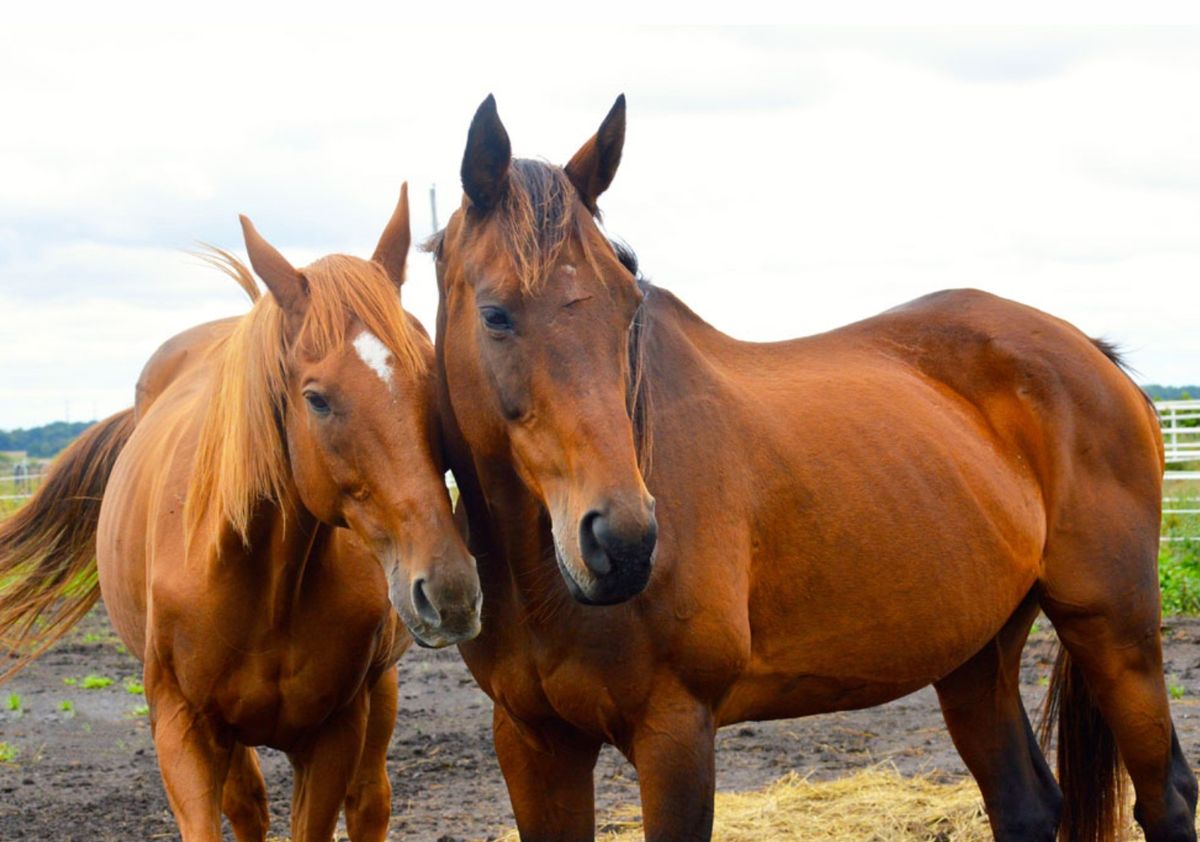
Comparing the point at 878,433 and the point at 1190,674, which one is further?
the point at 1190,674

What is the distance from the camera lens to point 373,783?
4984 millimetres

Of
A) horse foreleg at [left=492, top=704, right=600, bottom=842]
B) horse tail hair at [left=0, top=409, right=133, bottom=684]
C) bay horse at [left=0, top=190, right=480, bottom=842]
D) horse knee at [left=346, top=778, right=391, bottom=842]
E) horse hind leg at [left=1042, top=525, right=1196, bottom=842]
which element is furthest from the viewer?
horse tail hair at [left=0, top=409, right=133, bottom=684]

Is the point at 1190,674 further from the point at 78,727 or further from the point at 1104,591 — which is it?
the point at 78,727

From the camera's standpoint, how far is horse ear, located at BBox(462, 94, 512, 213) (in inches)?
122

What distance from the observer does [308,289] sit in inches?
143

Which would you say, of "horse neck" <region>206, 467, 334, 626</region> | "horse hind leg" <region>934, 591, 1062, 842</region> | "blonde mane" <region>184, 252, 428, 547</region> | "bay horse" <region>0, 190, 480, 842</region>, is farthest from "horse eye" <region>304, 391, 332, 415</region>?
A: "horse hind leg" <region>934, 591, 1062, 842</region>

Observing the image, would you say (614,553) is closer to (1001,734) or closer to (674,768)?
(674,768)

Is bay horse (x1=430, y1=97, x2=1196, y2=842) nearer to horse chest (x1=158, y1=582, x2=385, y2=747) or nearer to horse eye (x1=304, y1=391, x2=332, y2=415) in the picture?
horse eye (x1=304, y1=391, x2=332, y2=415)

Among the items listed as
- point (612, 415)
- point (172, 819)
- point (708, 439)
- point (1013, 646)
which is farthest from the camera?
point (172, 819)

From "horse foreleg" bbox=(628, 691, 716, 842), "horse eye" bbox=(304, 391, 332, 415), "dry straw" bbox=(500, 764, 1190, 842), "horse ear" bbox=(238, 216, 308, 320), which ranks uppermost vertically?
"horse ear" bbox=(238, 216, 308, 320)

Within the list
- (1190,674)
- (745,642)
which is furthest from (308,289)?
(1190,674)

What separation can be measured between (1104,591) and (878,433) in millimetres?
1038

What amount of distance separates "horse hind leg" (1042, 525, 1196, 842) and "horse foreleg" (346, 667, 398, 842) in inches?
98.0

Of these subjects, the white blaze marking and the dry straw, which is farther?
the dry straw
